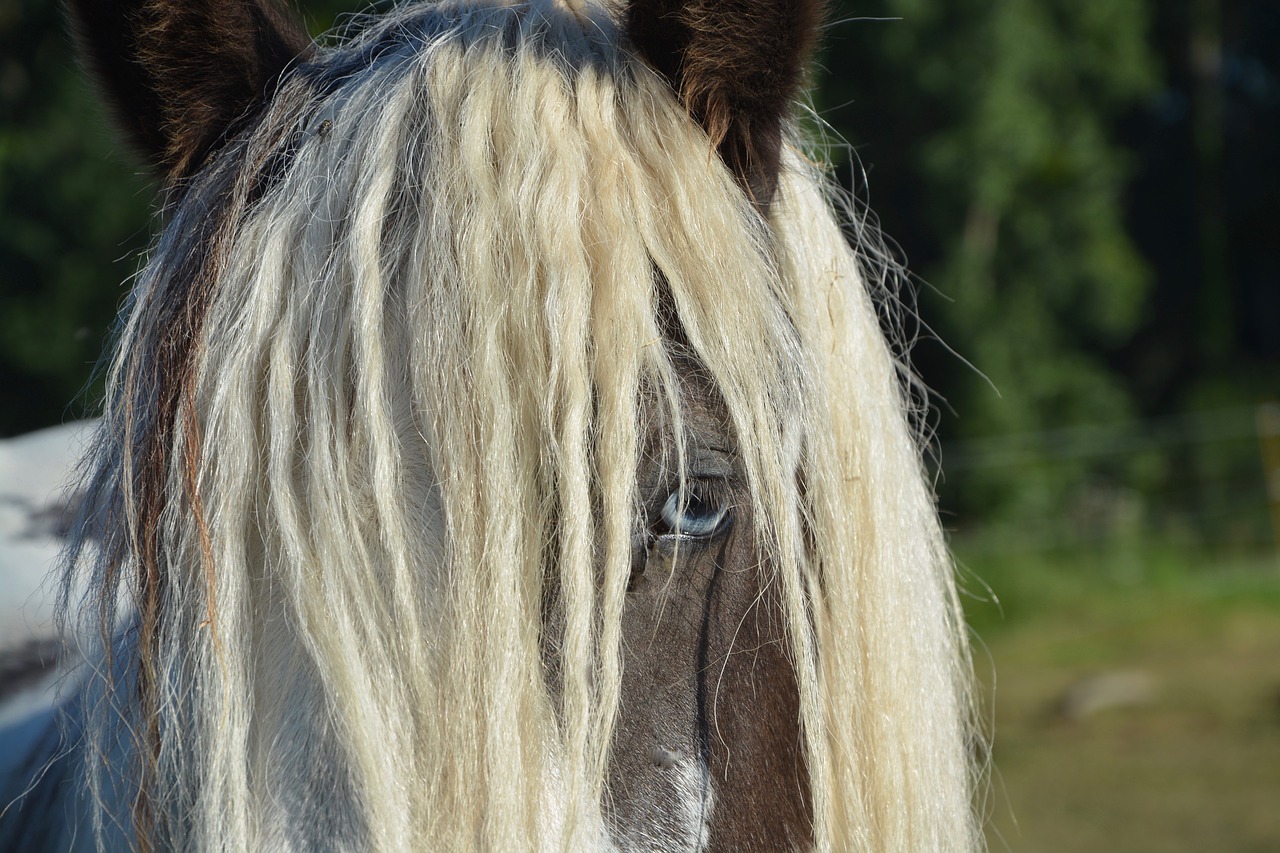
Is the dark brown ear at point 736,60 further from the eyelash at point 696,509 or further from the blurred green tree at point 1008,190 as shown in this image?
the blurred green tree at point 1008,190

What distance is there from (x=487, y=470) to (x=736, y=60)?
47cm

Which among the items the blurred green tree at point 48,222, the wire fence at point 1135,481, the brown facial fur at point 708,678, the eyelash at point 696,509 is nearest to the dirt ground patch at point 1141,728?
the wire fence at point 1135,481

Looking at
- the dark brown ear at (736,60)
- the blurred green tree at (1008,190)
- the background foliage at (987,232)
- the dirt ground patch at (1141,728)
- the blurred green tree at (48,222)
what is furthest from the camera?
the blurred green tree at (1008,190)

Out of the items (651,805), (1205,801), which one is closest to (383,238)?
(651,805)

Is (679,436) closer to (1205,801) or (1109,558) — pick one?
(1205,801)

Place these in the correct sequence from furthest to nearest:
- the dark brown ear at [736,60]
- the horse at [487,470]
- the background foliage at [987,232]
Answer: the background foliage at [987,232] → the dark brown ear at [736,60] → the horse at [487,470]

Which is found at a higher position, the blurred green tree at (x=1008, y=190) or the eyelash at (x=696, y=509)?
the eyelash at (x=696, y=509)

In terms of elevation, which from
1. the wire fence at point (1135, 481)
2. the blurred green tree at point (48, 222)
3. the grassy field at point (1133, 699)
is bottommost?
the wire fence at point (1135, 481)

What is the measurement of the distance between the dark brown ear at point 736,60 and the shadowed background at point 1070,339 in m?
4.17

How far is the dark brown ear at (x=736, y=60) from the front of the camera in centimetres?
96

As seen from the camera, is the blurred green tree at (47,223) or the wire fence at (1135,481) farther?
the wire fence at (1135,481)

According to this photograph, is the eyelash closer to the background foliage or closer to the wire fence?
the background foliage

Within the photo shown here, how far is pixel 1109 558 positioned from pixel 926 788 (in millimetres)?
8943

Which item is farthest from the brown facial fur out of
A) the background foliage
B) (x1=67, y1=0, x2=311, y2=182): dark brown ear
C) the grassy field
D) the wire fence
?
the wire fence
